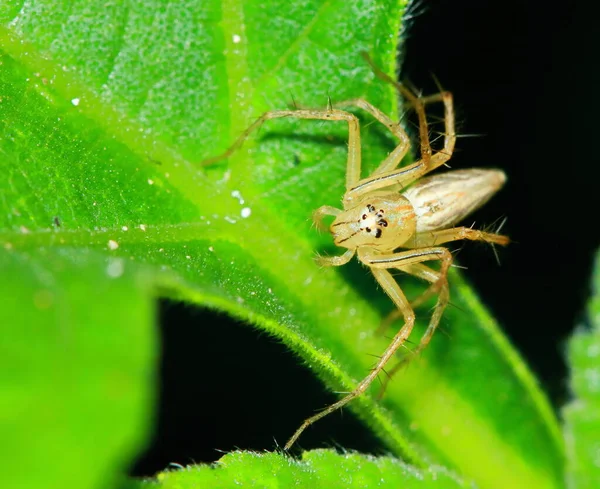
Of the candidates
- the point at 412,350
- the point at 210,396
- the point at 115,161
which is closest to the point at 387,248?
the point at 412,350

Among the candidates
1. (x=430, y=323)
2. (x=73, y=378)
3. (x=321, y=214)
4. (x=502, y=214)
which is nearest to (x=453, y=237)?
(x=430, y=323)

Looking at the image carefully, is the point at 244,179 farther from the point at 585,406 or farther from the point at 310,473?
the point at 585,406

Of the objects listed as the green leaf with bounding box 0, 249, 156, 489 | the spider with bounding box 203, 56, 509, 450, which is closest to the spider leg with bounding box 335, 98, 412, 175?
the spider with bounding box 203, 56, 509, 450

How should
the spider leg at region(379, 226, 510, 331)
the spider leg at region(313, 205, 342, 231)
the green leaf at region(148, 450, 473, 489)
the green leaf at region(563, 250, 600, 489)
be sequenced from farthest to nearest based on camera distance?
the spider leg at region(379, 226, 510, 331)
the spider leg at region(313, 205, 342, 231)
the green leaf at region(563, 250, 600, 489)
the green leaf at region(148, 450, 473, 489)

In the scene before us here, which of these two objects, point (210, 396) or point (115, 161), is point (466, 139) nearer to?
point (210, 396)

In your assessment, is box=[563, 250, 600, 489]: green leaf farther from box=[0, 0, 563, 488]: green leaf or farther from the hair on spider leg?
the hair on spider leg

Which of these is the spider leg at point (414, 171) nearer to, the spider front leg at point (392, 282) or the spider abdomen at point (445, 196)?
the spider abdomen at point (445, 196)
